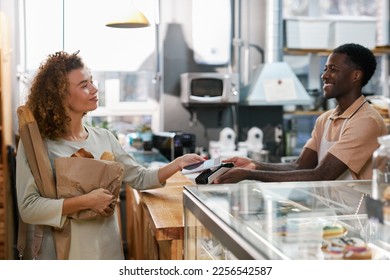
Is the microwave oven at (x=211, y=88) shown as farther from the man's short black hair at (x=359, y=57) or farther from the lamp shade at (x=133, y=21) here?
the man's short black hair at (x=359, y=57)

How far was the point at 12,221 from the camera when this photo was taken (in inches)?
153

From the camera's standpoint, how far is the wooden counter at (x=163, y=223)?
5.90 ft

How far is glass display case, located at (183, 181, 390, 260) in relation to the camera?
1117 millimetres

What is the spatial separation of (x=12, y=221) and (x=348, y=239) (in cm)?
312

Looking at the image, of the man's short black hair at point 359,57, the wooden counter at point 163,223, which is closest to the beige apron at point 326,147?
the man's short black hair at point 359,57

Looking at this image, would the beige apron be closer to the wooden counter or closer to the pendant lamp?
the wooden counter

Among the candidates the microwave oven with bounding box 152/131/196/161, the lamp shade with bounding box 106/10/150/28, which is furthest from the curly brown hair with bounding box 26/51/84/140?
the microwave oven with bounding box 152/131/196/161

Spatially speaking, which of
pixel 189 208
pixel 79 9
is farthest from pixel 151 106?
pixel 189 208

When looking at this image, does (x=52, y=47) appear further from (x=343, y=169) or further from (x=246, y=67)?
(x=343, y=169)

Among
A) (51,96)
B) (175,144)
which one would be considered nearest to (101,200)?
(51,96)

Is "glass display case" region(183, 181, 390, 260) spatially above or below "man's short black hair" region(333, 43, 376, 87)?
below

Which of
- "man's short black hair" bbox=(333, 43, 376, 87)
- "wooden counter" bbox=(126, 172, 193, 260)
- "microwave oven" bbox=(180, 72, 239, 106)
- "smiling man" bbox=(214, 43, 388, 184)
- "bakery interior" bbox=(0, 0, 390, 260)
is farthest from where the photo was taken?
"microwave oven" bbox=(180, 72, 239, 106)

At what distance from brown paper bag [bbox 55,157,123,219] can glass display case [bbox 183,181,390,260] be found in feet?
1.03

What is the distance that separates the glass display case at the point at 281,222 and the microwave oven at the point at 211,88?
2.56 m
